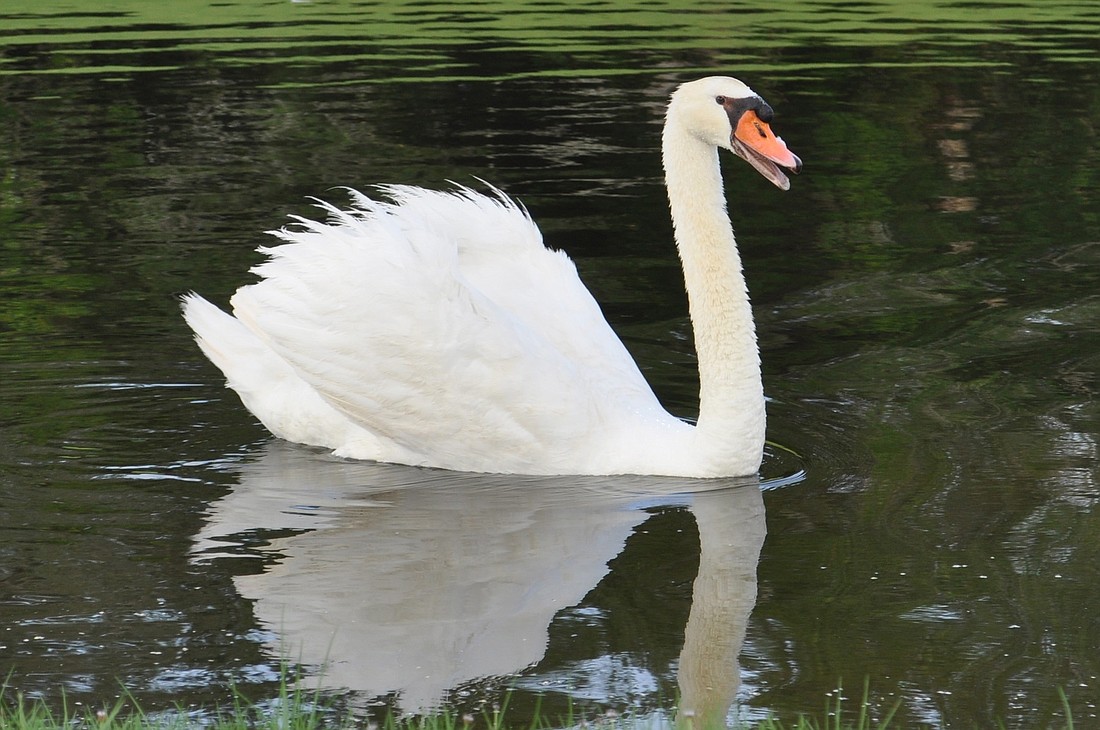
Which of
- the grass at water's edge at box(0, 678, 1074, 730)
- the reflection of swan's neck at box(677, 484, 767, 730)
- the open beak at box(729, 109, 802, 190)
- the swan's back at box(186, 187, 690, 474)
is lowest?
the grass at water's edge at box(0, 678, 1074, 730)

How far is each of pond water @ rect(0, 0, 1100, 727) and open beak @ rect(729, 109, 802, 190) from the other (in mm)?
1209

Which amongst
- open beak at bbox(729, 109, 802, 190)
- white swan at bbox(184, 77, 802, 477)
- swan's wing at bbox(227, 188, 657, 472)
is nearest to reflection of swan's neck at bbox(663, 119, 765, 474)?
white swan at bbox(184, 77, 802, 477)

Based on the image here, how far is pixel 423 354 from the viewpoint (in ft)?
22.4

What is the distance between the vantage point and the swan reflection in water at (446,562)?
16.9ft

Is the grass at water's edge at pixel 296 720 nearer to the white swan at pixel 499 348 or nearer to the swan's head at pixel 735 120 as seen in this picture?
the white swan at pixel 499 348

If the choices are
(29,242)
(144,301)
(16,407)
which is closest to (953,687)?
(16,407)

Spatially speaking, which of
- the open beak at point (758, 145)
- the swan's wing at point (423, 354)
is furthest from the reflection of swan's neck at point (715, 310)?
the swan's wing at point (423, 354)

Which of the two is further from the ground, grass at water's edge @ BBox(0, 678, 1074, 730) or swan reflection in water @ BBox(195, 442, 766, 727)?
swan reflection in water @ BBox(195, 442, 766, 727)

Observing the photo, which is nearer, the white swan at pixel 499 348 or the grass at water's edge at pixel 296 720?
the grass at water's edge at pixel 296 720

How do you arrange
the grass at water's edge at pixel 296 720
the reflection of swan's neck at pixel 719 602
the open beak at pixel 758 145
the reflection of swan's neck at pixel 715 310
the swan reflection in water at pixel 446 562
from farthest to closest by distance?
the reflection of swan's neck at pixel 715 310 < the open beak at pixel 758 145 < the swan reflection in water at pixel 446 562 < the reflection of swan's neck at pixel 719 602 < the grass at water's edge at pixel 296 720

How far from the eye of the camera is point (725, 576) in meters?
5.94

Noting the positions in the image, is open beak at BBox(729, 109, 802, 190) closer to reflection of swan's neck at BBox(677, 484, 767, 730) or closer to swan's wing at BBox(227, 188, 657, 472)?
swan's wing at BBox(227, 188, 657, 472)

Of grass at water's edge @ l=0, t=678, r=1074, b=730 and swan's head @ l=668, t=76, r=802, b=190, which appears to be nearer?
grass at water's edge @ l=0, t=678, r=1074, b=730

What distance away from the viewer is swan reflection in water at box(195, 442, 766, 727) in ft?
16.9
